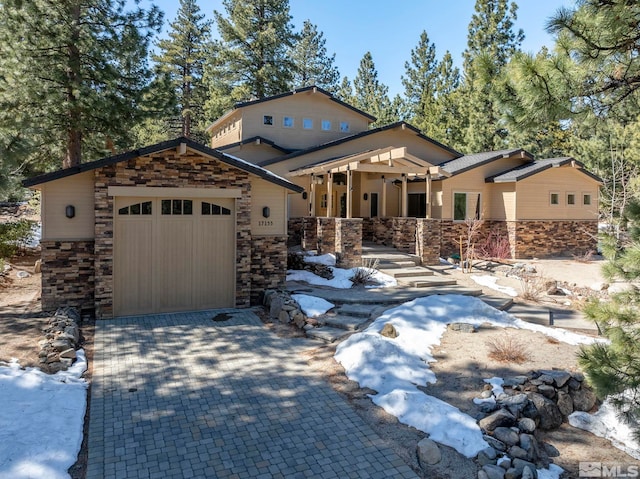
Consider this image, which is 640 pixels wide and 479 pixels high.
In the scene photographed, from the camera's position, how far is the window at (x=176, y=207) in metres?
10.1

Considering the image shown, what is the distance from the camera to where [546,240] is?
19547mm

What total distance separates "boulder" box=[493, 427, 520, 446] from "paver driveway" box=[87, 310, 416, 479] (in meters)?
1.25

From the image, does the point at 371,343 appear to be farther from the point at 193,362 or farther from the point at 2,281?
the point at 2,281

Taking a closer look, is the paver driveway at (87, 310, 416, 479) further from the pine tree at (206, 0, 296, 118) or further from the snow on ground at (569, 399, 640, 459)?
the pine tree at (206, 0, 296, 118)

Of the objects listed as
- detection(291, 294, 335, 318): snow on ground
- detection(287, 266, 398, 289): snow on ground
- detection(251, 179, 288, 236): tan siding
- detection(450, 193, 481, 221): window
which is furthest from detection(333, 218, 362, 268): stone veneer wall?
detection(450, 193, 481, 221): window

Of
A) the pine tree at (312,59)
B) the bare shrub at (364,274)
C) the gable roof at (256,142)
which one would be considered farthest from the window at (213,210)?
the pine tree at (312,59)

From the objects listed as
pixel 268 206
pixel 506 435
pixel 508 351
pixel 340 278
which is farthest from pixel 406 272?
pixel 506 435

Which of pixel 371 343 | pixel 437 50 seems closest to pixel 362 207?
pixel 371 343

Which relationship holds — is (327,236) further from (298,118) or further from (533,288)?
(298,118)

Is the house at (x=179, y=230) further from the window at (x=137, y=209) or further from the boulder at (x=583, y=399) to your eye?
the boulder at (x=583, y=399)

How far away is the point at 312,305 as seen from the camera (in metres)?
10.1

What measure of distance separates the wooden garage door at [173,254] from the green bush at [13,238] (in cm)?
829

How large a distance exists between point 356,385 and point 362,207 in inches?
583

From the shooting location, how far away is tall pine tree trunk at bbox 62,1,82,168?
13852mm
